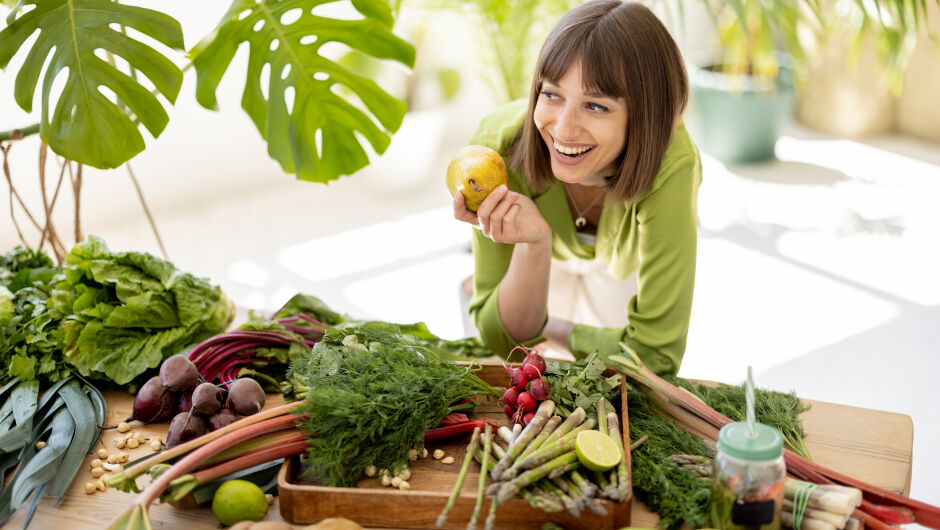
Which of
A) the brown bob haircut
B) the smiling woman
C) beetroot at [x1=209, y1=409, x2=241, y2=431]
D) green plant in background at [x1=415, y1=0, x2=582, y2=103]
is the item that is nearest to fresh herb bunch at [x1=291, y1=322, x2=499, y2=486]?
beetroot at [x1=209, y1=409, x2=241, y2=431]

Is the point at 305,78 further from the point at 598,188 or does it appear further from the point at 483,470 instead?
the point at 483,470

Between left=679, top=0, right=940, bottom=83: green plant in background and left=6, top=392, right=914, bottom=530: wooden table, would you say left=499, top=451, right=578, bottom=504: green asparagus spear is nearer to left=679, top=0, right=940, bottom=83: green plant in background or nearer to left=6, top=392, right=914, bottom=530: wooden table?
left=6, top=392, right=914, bottom=530: wooden table

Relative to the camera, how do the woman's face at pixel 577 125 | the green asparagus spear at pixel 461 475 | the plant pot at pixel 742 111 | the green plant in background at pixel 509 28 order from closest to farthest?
the green asparagus spear at pixel 461 475
the woman's face at pixel 577 125
the green plant in background at pixel 509 28
the plant pot at pixel 742 111

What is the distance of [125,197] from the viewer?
449cm

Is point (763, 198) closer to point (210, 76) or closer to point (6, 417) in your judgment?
point (210, 76)

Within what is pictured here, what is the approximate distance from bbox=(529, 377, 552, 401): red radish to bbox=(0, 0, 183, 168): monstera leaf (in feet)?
3.36

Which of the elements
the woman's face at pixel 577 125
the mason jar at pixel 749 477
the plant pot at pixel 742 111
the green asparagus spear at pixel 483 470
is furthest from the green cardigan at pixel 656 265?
the plant pot at pixel 742 111

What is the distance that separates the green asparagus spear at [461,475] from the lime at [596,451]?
185mm

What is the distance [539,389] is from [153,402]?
75 cm

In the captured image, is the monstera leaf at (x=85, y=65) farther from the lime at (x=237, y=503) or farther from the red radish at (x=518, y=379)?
the red radish at (x=518, y=379)

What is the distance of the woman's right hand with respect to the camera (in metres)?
1.95

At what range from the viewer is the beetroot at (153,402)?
1770 mm

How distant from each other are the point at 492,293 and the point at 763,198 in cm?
294

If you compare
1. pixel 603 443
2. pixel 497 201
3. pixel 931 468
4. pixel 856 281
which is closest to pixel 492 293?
pixel 497 201
